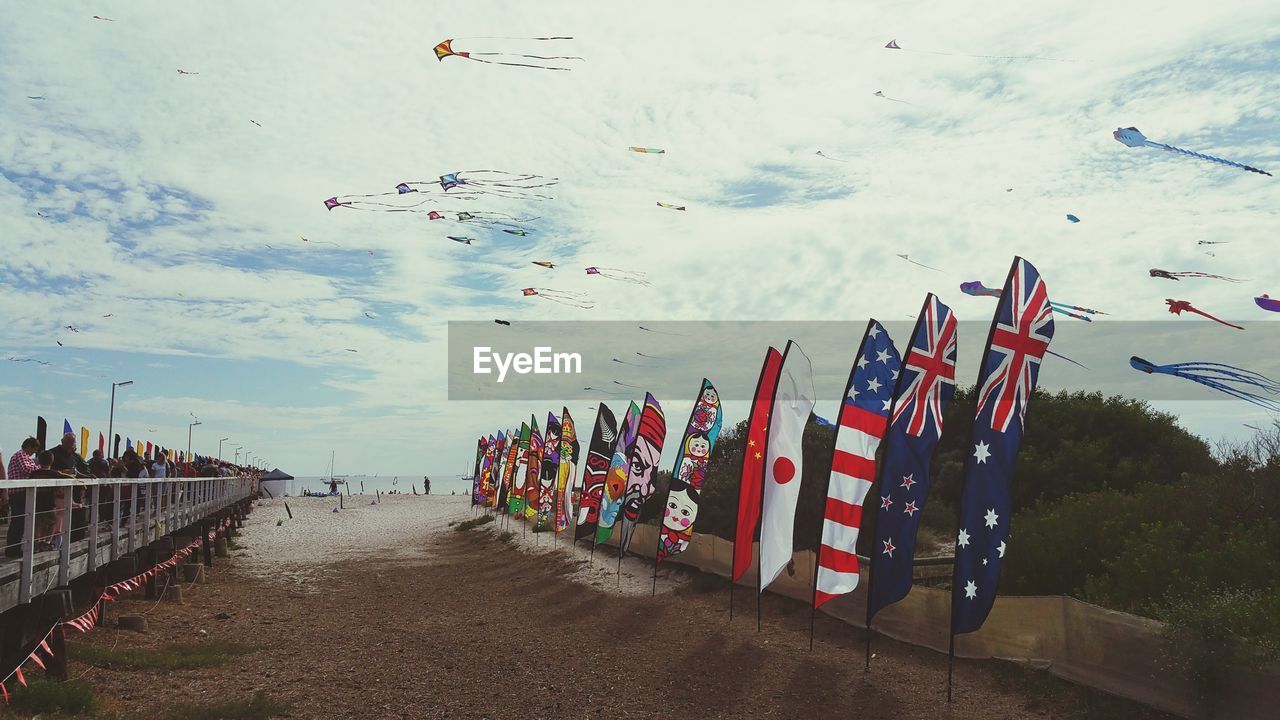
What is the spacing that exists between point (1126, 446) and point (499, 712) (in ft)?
72.2

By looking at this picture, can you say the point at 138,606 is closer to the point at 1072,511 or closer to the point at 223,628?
the point at 223,628

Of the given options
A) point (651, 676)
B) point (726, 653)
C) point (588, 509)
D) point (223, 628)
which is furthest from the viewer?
point (588, 509)

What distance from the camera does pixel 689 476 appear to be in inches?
790

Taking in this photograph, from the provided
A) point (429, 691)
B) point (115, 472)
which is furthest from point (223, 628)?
point (429, 691)

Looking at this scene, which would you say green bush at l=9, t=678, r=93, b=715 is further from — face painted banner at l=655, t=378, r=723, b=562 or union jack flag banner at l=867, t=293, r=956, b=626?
face painted banner at l=655, t=378, r=723, b=562

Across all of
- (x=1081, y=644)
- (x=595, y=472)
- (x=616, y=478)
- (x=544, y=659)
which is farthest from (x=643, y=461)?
(x=1081, y=644)

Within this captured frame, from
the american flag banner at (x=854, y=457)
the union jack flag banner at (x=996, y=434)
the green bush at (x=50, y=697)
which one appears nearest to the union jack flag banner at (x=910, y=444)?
the american flag banner at (x=854, y=457)

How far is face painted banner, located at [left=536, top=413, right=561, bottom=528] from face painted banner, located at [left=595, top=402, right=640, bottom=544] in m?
8.08

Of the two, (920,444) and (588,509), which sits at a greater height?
(920,444)

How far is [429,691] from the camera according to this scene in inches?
503

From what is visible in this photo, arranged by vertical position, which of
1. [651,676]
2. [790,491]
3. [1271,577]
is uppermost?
[790,491]

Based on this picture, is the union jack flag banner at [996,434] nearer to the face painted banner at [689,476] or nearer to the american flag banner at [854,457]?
the american flag banner at [854,457]

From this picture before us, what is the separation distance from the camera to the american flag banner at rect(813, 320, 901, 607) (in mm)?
13781

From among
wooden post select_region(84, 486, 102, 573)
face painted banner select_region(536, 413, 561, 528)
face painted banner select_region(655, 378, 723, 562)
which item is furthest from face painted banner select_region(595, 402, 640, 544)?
wooden post select_region(84, 486, 102, 573)
